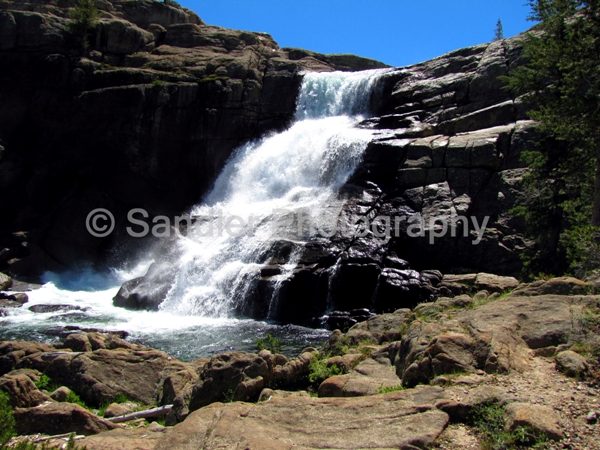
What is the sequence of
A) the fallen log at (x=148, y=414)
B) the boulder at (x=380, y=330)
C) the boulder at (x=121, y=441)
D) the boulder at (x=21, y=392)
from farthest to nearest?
the boulder at (x=380, y=330) < the fallen log at (x=148, y=414) < the boulder at (x=21, y=392) < the boulder at (x=121, y=441)

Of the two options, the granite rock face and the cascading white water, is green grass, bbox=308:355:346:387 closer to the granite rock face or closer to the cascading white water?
the cascading white water

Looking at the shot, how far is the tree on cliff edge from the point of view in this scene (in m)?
14.0

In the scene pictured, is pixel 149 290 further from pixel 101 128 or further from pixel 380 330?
pixel 101 128

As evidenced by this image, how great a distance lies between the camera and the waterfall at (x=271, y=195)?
76.4 ft

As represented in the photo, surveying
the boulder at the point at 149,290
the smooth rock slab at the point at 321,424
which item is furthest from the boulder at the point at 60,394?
the boulder at the point at 149,290

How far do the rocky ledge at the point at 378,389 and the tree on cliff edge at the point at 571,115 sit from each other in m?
4.80

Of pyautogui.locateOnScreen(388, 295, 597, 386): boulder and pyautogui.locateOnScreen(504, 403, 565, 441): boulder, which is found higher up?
pyautogui.locateOnScreen(388, 295, 597, 386): boulder

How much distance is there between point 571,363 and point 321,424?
11.7 ft

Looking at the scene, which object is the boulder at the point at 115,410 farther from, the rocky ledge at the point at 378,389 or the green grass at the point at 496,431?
the green grass at the point at 496,431

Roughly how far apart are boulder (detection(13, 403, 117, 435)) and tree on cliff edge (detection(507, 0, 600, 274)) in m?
10.9

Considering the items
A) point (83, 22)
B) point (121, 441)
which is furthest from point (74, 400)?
point (83, 22)

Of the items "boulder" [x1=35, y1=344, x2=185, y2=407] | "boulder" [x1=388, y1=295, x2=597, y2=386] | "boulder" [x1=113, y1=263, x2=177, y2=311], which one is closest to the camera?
"boulder" [x1=388, y1=295, x2=597, y2=386]

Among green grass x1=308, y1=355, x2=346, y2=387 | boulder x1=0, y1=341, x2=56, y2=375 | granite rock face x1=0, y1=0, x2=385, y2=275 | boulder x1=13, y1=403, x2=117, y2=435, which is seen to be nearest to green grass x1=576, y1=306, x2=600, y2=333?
green grass x1=308, y1=355, x2=346, y2=387

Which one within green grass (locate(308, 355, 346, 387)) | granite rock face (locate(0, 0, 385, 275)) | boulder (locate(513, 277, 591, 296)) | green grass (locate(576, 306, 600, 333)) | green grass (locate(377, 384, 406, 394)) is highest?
granite rock face (locate(0, 0, 385, 275))
